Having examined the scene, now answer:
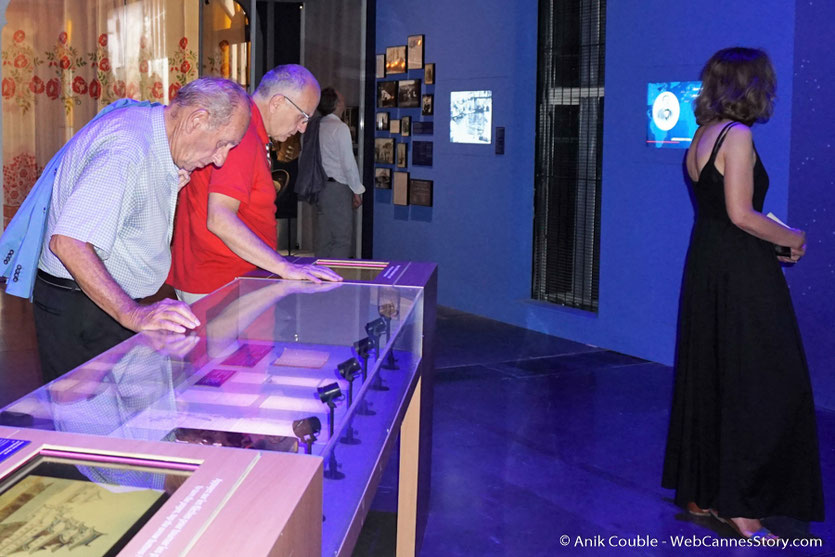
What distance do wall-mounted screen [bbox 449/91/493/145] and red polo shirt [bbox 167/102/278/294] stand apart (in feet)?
15.2

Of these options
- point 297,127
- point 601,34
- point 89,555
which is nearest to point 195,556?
point 89,555

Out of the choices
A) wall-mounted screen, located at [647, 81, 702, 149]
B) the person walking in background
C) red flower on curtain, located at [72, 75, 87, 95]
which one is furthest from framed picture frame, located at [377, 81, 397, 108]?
wall-mounted screen, located at [647, 81, 702, 149]

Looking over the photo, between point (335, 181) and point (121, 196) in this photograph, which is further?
point (335, 181)

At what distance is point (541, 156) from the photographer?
730 cm

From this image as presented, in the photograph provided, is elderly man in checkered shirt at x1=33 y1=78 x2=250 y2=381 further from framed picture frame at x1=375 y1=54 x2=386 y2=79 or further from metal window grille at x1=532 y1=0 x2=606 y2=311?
framed picture frame at x1=375 y1=54 x2=386 y2=79

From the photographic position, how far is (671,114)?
19.3 ft

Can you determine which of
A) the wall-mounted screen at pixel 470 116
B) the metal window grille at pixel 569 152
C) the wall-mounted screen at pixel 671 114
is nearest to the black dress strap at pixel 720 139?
the wall-mounted screen at pixel 671 114

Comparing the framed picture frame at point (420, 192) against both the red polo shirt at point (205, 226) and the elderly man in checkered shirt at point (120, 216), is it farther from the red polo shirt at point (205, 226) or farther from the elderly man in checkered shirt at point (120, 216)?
the elderly man in checkered shirt at point (120, 216)

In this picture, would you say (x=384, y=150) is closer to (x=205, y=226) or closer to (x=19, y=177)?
(x=19, y=177)

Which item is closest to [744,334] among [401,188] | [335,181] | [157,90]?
[335,181]

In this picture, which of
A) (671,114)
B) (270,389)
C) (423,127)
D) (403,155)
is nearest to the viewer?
(270,389)

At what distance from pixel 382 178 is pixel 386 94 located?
0.83 meters

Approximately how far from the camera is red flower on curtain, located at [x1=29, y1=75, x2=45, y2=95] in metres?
8.33

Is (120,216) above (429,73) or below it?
below
